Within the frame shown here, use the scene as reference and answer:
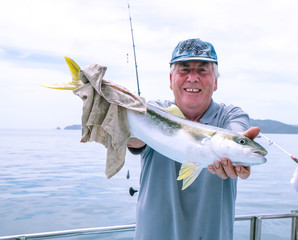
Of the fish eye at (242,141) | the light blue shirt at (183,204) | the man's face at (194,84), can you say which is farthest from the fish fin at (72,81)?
the fish eye at (242,141)

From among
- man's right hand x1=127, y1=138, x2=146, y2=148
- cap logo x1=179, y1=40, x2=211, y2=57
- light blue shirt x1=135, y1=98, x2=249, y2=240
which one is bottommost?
light blue shirt x1=135, y1=98, x2=249, y2=240

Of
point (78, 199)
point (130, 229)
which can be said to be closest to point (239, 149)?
point (130, 229)

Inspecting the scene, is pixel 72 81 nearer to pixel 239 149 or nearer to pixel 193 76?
pixel 193 76

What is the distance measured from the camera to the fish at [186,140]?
2.59m

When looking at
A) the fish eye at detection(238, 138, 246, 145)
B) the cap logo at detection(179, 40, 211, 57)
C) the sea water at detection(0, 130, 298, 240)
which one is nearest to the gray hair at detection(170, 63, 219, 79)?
the cap logo at detection(179, 40, 211, 57)

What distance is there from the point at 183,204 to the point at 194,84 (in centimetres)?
Result: 125

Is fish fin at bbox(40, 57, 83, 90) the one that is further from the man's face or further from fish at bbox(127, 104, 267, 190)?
the man's face

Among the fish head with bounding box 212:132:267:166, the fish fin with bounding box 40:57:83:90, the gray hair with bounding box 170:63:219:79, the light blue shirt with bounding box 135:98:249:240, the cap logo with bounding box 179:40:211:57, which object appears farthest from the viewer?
the gray hair with bounding box 170:63:219:79

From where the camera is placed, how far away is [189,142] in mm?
2771

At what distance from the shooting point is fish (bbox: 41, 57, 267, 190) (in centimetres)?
259

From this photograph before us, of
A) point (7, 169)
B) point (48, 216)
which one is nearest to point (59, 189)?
point (48, 216)

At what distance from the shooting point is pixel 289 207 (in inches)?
625

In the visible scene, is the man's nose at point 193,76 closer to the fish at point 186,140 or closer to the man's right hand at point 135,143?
the fish at point 186,140

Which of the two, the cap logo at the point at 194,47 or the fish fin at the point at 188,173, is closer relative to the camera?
the fish fin at the point at 188,173
